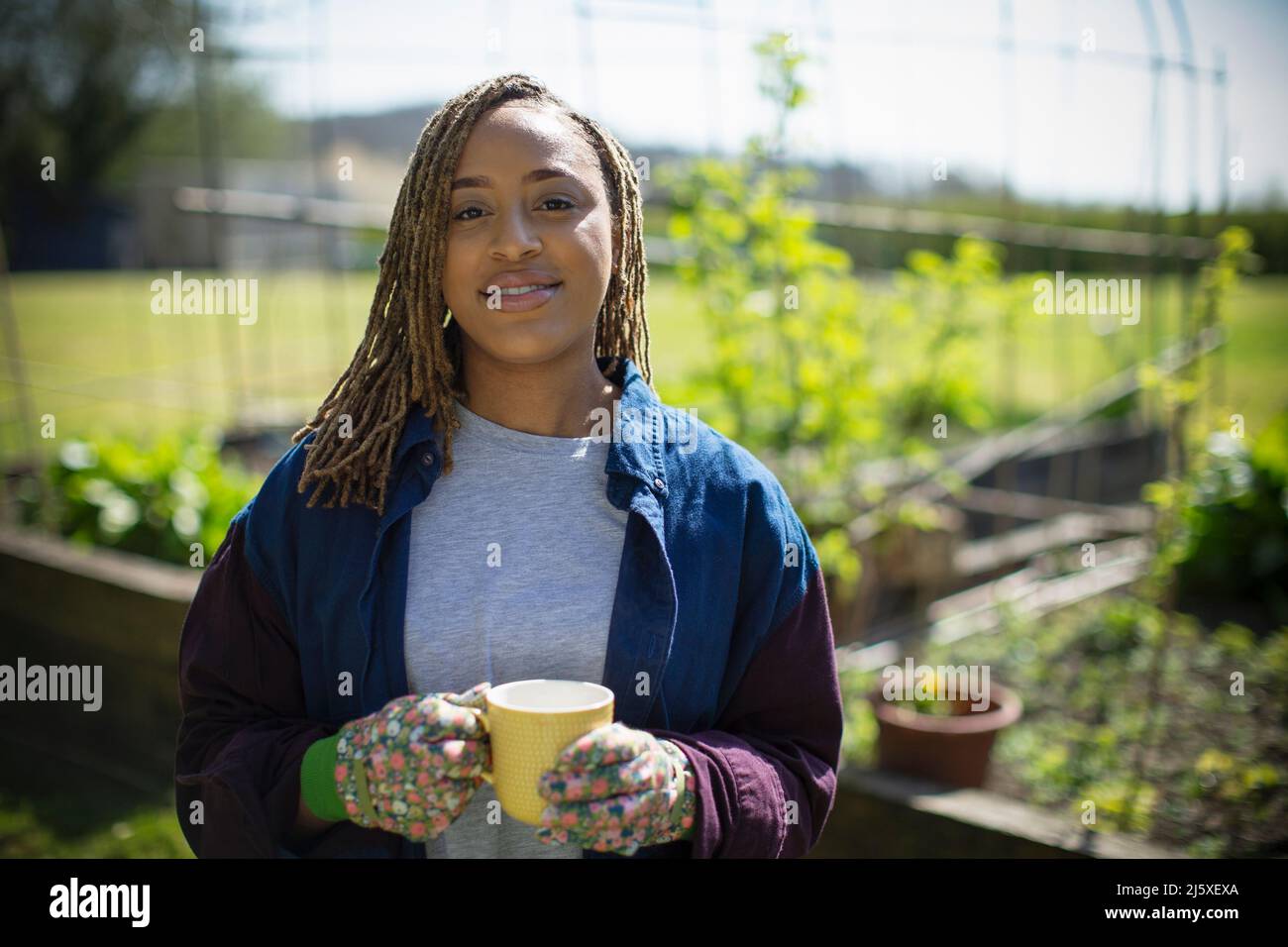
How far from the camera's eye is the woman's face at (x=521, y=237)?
161 centimetres

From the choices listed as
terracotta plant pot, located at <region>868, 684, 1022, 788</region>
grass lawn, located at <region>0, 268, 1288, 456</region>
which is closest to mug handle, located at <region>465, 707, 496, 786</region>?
terracotta plant pot, located at <region>868, 684, 1022, 788</region>

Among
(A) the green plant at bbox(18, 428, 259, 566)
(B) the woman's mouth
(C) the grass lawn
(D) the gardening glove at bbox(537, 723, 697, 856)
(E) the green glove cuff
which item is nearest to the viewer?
(D) the gardening glove at bbox(537, 723, 697, 856)

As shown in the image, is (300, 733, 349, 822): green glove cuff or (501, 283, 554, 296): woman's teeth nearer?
(300, 733, 349, 822): green glove cuff

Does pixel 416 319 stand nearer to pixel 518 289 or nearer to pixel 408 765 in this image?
pixel 518 289

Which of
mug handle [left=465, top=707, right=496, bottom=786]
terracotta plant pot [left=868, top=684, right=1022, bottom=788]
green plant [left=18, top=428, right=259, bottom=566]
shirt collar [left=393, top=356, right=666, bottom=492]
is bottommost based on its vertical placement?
terracotta plant pot [left=868, top=684, right=1022, bottom=788]

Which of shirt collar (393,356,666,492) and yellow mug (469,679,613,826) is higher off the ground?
shirt collar (393,356,666,492)

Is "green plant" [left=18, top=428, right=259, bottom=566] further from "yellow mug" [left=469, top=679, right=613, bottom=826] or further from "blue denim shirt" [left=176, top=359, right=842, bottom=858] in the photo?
"yellow mug" [left=469, top=679, right=613, bottom=826]

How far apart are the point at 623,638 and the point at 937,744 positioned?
2149mm

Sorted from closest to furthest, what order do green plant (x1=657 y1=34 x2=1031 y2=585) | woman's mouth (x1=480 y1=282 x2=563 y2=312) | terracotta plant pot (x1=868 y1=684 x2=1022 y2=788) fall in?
woman's mouth (x1=480 y1=282 x2=563 y2=312) < terracotta plant pot (x1=868 y1=684 x2=1022 y2=788) < green plant (x1=657 y1=34 x2=1031 y2=585)

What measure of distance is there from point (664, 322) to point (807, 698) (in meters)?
17.7

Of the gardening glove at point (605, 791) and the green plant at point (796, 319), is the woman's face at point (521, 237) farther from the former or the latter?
the green plant at point (796, 319)

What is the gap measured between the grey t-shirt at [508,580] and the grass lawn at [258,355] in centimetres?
627

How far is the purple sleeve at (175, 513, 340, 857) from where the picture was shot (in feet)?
5.16

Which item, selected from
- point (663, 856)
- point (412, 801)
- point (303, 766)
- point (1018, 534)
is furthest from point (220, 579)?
point (1018, 534)
